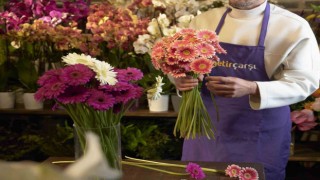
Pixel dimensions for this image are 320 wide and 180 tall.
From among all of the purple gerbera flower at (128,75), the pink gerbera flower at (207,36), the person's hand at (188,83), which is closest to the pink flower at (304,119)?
the person's hand at (188,83)

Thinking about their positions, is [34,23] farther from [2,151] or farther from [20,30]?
[2,151]

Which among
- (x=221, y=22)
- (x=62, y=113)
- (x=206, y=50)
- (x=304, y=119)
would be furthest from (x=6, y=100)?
(x=304, y=119)

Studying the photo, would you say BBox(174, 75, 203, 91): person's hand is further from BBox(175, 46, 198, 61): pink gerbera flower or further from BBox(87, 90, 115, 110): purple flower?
BBox(87, 90, 115, 110): purple flower

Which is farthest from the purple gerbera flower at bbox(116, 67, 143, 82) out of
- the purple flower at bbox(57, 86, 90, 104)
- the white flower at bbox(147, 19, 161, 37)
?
the white flower at bbox(147, 19, 161, 37)

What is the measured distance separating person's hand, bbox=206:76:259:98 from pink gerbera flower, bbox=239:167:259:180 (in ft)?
1.13

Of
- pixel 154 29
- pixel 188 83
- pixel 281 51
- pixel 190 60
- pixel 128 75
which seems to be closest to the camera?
pixel 128 75

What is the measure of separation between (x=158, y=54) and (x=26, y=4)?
4.49 ft

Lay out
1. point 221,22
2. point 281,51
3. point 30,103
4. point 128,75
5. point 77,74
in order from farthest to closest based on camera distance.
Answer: point 30,103 → point 221,22 → point 281,51 → point 128,75 → point 77,74

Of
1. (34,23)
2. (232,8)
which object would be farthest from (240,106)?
(34,23)

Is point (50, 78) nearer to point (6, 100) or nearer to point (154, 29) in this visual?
point (154, 29)

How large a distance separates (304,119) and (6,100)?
1.80 metres

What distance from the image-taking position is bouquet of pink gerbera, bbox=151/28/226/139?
1.24 m

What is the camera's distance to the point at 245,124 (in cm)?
171

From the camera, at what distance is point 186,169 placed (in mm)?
1295
